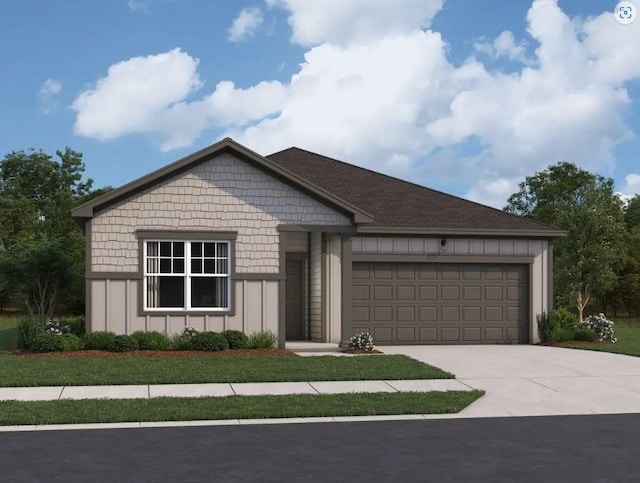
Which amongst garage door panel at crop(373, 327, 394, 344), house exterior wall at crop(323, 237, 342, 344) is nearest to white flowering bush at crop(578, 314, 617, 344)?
garage door panel at crop(373, 327, 394, 344)

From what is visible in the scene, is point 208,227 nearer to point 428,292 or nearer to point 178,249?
point 178,249

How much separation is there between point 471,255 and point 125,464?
16633mm

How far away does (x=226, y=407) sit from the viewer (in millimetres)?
11758

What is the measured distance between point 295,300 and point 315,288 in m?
1.10

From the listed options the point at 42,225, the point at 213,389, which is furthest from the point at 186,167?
the point at 42,225

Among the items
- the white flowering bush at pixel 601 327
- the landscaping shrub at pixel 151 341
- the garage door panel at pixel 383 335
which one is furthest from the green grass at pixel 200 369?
the white flowering bush at pixel 601 327

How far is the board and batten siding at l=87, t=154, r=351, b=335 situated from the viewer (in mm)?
20219

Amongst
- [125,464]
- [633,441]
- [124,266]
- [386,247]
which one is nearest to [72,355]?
[124,266]

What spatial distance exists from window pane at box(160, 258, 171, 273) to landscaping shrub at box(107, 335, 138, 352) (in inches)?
76.4

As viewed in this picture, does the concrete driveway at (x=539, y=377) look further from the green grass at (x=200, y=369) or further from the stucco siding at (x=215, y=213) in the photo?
the stucco siding at (x=215, y=213)

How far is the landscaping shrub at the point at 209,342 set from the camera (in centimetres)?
1939

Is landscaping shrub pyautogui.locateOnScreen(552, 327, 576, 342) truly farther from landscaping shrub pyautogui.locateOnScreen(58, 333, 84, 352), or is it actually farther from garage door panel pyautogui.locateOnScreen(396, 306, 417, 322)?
landscaping shrub pyautogui.locateOnScreen(58, 333, 84, 352)

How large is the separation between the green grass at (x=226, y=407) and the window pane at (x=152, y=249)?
8367 mm

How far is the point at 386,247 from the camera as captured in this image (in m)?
23.0
